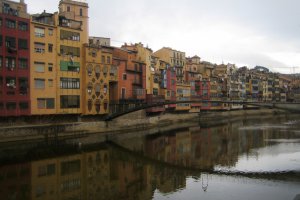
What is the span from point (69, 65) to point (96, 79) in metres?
5.37

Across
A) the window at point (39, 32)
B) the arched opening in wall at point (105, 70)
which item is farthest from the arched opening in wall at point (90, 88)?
the window at point (39, 32)

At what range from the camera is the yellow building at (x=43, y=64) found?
46.8m

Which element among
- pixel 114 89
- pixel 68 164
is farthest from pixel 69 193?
pixel 114 89

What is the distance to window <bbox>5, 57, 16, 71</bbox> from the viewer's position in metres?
43.5

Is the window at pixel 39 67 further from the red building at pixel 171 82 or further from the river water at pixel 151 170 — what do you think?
the red building at pixel 171 82

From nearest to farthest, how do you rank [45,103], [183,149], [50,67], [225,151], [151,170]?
[151,170], [225,151], [183,149], [45,103], [50,67]

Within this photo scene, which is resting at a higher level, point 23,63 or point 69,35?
point 69,35

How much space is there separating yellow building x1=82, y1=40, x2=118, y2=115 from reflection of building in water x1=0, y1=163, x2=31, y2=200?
899 inches

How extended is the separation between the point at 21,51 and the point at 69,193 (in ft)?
92.4

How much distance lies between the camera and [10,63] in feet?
144

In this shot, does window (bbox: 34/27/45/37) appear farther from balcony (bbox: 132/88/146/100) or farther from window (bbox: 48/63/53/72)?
balcony (bbox: 132/88/146/100)

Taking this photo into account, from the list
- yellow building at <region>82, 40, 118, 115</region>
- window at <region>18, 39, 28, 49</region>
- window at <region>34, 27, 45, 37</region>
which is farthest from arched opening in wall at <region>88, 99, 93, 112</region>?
window at <region>18, 39, 28, 49</region>

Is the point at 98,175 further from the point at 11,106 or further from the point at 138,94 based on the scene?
the point at 138,94

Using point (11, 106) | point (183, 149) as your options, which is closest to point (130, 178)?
point (183, 149)
